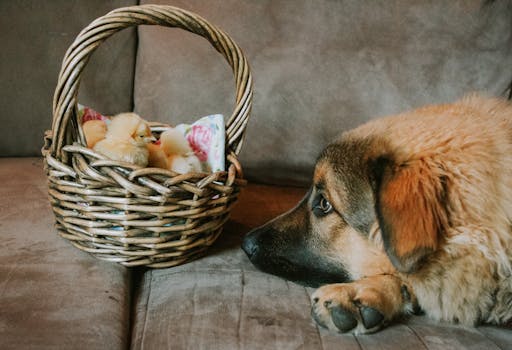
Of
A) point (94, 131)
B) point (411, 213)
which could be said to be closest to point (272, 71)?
point (94, 131)

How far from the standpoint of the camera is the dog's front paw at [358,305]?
106cm

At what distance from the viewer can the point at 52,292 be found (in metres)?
1.11

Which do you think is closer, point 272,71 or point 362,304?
point 362,304

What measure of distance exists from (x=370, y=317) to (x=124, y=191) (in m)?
0.61

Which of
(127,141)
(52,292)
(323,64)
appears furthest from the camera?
(323,64)

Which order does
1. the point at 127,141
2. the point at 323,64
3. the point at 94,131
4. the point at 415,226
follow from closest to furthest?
the point at 415,226, the point at 127,141, the point at 94,131, the point at 323,64

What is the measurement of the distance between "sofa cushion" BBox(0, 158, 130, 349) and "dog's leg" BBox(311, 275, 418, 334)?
1.39 feet

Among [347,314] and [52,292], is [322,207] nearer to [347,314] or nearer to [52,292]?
[347,314]

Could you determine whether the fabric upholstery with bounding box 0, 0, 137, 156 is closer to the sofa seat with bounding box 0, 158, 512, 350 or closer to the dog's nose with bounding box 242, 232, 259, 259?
the sofa seat with bounding box 0, 158, 512, 350

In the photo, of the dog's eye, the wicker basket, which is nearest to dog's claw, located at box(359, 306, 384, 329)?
the dog's eye

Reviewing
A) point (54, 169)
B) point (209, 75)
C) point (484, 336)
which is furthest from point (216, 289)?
point (209, 75)

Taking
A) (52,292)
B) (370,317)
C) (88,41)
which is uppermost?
(88,41)

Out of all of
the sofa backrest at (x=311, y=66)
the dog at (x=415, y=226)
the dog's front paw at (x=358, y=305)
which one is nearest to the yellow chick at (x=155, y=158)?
the dog at (x=415, y=226)

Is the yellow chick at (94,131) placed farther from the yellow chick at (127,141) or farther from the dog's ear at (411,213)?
the dog's ear at (411,213)
